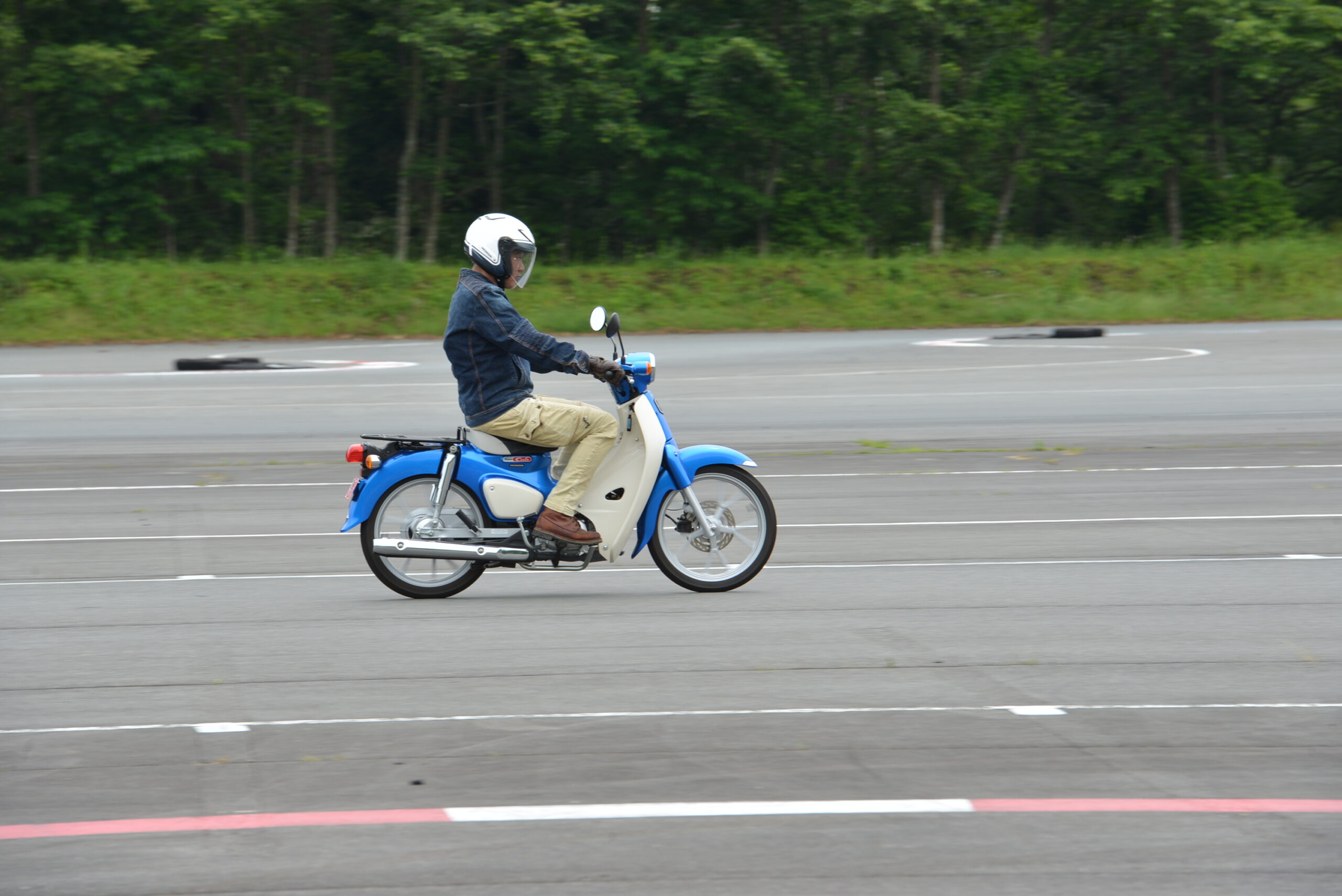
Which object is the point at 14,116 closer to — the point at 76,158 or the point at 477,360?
the point at 76,158

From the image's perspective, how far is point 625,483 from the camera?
Result: 7.97 metres

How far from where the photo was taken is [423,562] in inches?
324

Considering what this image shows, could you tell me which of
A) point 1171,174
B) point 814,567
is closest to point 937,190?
point 1171,174

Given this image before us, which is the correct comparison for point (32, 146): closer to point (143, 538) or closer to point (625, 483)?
point (143, 538)

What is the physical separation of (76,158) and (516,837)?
37855 millimetres

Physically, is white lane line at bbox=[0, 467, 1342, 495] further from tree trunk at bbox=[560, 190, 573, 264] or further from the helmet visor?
tree trunk at bbox=[560, 190, 573, 264]

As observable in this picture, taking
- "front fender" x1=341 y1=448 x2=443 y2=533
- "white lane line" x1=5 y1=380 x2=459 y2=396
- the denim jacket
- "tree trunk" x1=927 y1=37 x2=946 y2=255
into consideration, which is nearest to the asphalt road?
"front fender" x1=341 y1=448 x2=443 y2=533

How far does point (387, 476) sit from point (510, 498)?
0.65 metres

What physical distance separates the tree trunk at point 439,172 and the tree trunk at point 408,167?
0.54 metres

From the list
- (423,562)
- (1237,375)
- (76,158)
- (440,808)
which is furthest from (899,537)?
(76,158)

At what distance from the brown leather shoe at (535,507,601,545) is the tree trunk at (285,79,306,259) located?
111 ft

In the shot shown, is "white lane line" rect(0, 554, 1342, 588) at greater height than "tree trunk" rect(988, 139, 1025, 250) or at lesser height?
lesser

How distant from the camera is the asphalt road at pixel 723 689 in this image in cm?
434

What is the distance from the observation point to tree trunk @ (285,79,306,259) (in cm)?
4012
